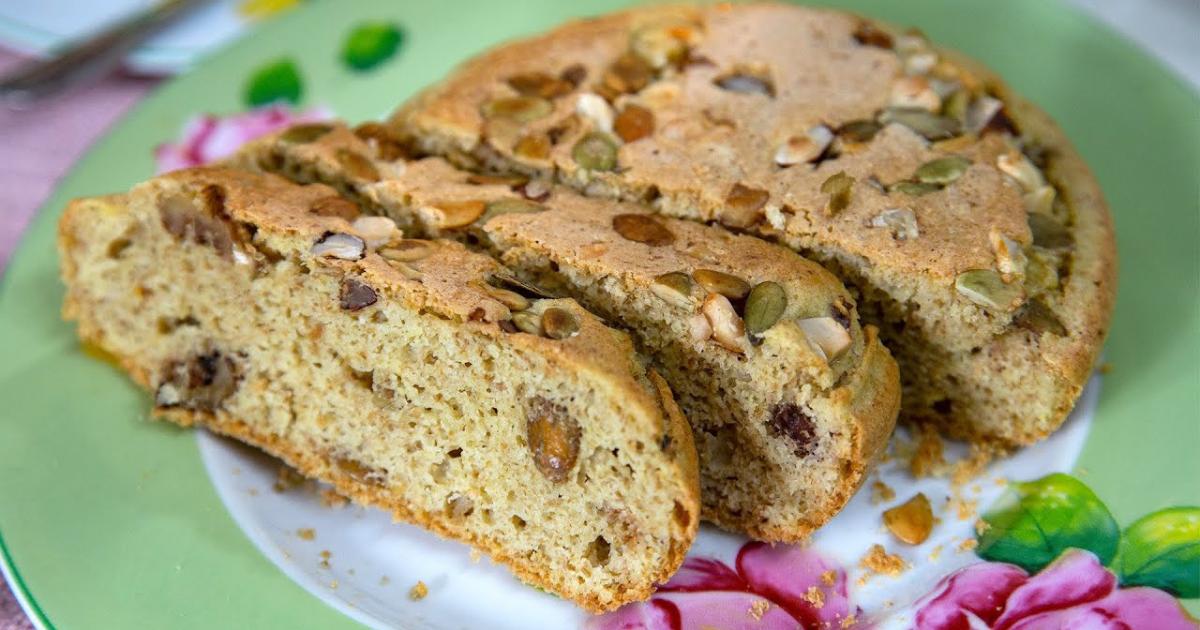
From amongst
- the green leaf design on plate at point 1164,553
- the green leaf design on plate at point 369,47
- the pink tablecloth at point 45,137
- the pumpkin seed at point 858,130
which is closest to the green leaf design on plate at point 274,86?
the green leaf design on plate at point 369,47

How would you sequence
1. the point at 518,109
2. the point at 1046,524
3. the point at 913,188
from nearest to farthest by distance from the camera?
the point at 1046,524, the point at 913,188, the point at 518,109

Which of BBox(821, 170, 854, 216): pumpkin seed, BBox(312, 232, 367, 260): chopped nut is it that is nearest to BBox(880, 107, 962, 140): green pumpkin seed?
BBox(821, 170, 854, 216): pumpkin seed

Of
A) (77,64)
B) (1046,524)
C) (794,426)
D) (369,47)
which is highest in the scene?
(794,426)

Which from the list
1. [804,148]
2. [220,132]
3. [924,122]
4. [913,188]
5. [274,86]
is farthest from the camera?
[274,86]

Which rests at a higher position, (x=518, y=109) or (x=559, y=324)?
(x=559, y=324)

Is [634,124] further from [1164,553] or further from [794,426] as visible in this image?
[1164,553]

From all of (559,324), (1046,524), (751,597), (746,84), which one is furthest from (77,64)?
(1046,524)

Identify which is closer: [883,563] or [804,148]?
[883,563]

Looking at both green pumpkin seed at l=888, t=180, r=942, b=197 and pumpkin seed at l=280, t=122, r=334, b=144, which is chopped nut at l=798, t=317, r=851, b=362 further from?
pumpkin seed at l=280, t=122, r=334, b=144
